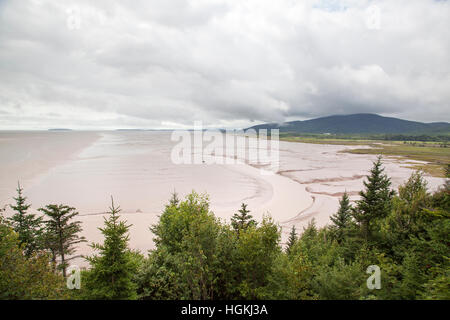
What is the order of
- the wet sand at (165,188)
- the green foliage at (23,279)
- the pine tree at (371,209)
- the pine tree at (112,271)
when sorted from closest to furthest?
the green foliage at (23,279)
the pine tree at (112,271)
the pine tree at (371,209)
the wet sand at (165,188)

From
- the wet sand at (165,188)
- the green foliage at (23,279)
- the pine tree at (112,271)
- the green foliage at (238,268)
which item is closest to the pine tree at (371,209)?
the green foliage at (238,268)

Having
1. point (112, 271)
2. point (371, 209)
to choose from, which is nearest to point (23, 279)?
point (112, 271)

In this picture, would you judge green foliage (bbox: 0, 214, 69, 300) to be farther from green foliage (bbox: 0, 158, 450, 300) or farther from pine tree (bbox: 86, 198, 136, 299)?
pine tree (bbox: 86, 198, 136, 299)

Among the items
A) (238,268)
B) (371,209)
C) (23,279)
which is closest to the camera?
(23,279)

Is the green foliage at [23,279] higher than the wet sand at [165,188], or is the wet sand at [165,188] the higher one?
the green foliage at [23,279]

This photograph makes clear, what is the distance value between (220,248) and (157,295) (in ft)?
13.5

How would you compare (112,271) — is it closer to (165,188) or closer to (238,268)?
(238,268)

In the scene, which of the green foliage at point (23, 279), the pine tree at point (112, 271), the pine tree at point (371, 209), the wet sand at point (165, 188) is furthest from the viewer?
the wet sand at point (165, 188)

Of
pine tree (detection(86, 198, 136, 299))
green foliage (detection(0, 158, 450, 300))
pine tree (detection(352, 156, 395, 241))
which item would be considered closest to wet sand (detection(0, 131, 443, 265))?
pine tree (detection(352, 156, 395, 241))

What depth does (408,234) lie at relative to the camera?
46.8 ft

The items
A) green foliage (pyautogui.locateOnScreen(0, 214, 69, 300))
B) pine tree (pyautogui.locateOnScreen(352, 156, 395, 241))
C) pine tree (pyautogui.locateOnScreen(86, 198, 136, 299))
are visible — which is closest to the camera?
green foliage (pyautogui.locateOnScreen(0, 214, 69, 300))

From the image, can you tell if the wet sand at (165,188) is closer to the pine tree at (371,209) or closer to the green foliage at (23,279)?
the pine tree at (371,209)
